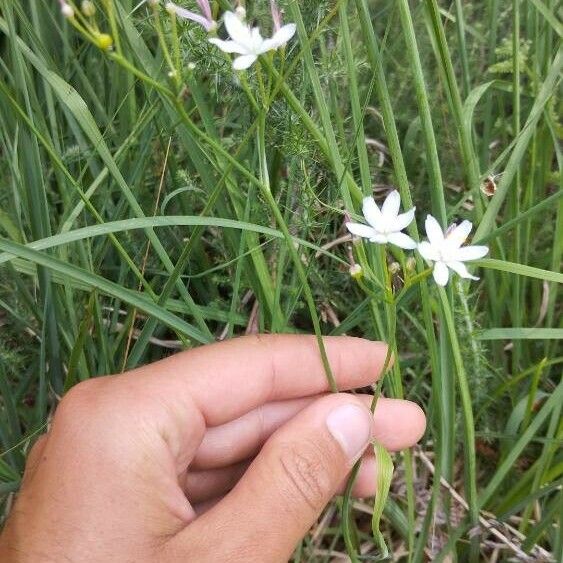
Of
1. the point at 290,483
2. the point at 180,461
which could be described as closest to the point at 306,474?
the point at 290,483

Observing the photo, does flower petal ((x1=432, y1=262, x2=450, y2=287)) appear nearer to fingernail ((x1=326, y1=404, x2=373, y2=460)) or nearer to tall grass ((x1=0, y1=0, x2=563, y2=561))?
tall grass ((x1=0, y1=0, x2=563, y2=561))

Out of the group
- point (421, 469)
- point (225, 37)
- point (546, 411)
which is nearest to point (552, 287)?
point (546, 411)

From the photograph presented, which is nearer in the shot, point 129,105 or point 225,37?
point 225,37

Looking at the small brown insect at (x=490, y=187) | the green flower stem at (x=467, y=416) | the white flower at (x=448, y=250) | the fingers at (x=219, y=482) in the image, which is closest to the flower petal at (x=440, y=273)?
the white flower at (x=448, y=250)

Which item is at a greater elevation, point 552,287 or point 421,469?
point 552,287

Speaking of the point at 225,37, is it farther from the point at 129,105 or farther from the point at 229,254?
the point at 229,254

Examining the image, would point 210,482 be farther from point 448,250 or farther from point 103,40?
point 103,40

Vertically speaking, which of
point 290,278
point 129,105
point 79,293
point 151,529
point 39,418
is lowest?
point 151,529

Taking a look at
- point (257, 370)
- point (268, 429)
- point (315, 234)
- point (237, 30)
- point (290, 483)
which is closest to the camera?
point (237, 30)
